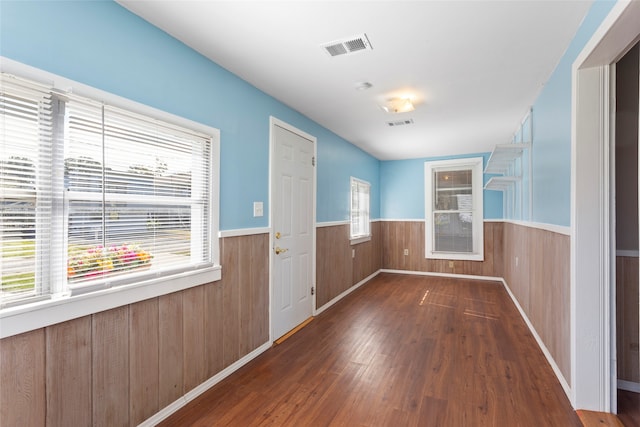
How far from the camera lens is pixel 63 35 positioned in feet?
4.78

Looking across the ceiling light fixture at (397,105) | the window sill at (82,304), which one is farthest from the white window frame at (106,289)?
the ceiling light fixture at (397,105)

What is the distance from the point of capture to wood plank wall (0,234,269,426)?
4.36ft

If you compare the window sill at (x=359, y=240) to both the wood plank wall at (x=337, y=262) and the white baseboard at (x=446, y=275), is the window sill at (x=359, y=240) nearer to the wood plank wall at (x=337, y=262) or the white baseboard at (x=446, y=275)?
the wood plank wall at (x=337, y=262)

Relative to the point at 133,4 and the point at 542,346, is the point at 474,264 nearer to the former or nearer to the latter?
the point at 542,346

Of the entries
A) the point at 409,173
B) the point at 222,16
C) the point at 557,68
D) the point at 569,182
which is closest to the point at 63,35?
the point at 222,16

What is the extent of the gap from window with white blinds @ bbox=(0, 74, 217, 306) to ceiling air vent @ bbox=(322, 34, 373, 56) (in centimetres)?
114

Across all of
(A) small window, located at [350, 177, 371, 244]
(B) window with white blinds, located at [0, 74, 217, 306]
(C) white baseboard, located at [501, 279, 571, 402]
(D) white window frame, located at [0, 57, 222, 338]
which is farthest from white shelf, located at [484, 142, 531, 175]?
(B) window with white blinds, located at [0, 74, 217, 306]

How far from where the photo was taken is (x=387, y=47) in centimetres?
217

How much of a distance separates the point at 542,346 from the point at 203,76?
364 centimetres

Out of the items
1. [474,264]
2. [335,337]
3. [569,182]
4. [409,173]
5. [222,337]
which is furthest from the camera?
[409,173]

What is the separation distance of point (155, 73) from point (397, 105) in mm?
2269

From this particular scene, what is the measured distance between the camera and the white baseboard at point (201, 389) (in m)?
1.86

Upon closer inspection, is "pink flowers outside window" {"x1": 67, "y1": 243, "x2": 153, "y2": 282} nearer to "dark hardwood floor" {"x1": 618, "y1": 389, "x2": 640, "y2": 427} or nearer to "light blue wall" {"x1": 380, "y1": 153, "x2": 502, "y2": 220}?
"dark hardwood floor" {"x1": 618, "y1": 389, "x2": 640, "y2": 427}

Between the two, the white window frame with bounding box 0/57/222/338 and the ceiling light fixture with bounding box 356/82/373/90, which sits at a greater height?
the ceiling light fixture with bounding box 356/82/373/90
